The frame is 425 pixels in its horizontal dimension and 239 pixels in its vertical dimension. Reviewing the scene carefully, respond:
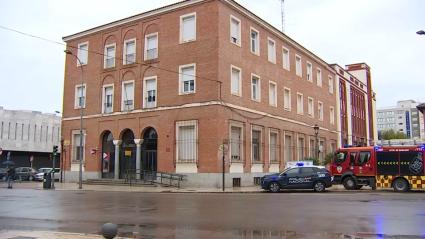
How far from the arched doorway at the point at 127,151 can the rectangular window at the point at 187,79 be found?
657cm

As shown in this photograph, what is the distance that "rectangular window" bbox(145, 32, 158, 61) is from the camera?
37062 mm

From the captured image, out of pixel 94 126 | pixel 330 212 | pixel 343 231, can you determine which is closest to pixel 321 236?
pixel 343 231

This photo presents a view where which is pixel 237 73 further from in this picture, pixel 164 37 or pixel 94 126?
pixel 94 126

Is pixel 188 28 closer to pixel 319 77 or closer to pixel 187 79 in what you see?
pixel 187 79

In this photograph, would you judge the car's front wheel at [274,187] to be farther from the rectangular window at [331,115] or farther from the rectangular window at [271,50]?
the rectangular window at [331,115]

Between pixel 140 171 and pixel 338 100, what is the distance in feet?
104

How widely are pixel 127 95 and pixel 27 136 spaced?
39.4 meters

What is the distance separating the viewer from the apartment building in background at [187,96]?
109 feet

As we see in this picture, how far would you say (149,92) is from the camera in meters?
36.9

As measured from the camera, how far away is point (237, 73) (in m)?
35.6

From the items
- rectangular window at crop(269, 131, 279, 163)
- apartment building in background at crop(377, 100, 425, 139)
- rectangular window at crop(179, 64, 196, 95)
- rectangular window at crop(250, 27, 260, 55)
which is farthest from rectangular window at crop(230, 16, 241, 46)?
apartment building in background at crop(377, 100, 425, 139)

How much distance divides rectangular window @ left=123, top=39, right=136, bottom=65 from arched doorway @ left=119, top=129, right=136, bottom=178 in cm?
589

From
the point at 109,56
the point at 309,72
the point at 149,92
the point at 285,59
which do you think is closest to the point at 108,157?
the point at 149,92

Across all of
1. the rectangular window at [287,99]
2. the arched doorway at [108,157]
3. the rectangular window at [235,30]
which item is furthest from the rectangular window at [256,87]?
the arched doorway at [108,157]
